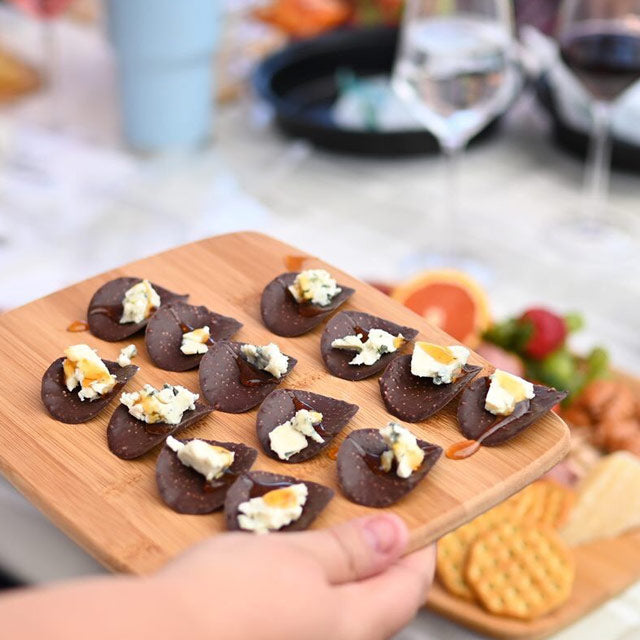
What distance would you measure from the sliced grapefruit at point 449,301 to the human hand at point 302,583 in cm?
62

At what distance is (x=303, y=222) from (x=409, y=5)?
0.39 m

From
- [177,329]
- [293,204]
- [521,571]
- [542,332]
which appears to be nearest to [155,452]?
[177,329]

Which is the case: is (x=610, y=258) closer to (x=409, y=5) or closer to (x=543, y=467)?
(x=409, y=5)

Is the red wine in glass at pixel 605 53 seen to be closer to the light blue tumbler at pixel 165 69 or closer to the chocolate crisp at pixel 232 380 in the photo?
the light blue tumbler at pixel 165 69

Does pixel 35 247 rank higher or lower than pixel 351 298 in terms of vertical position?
lower

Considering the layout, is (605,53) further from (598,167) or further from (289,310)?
(289,310)

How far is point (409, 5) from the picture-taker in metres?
1.59

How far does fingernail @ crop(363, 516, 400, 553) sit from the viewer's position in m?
0.75

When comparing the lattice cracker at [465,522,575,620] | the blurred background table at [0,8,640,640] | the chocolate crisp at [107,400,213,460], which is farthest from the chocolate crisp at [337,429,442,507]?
the blurred background table at [0,8,640,640]

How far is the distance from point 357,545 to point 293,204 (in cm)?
117

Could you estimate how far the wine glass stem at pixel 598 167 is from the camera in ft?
5.34

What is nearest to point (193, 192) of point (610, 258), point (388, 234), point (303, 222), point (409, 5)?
point (303, 222)

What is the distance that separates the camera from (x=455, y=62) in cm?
155

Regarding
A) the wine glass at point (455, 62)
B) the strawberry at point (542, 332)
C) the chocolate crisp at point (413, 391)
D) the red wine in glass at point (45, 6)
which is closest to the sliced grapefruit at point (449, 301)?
the strawberry at point (542, 332)
